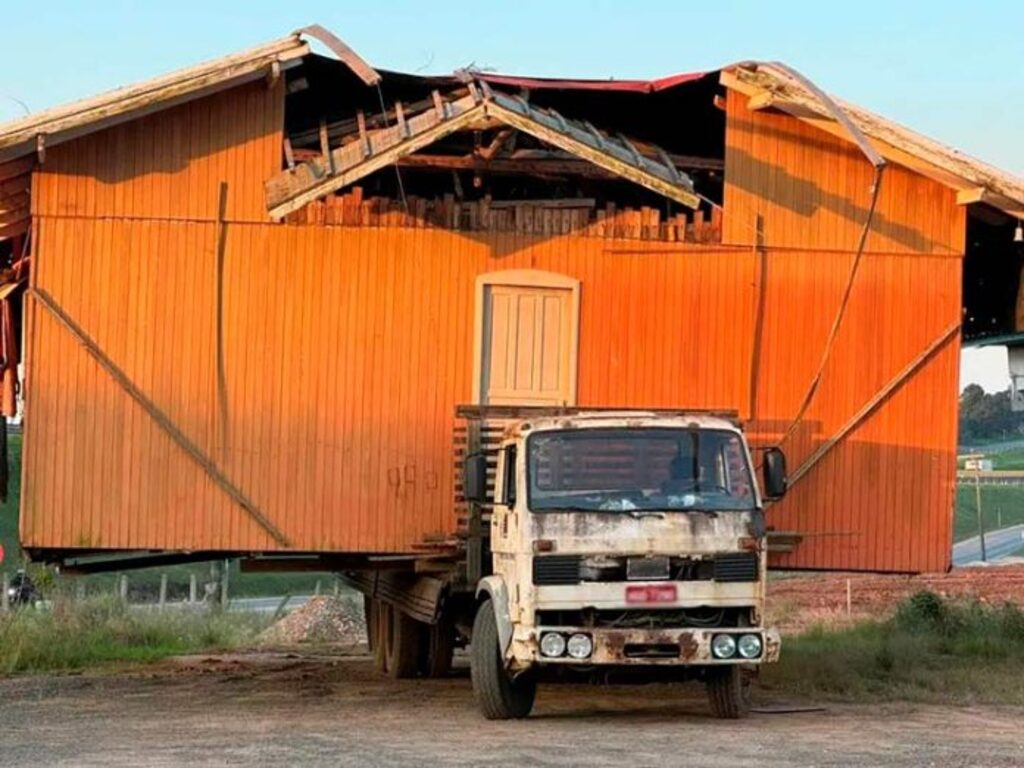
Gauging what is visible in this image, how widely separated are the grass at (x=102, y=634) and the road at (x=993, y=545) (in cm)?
4294

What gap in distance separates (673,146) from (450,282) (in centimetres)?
390

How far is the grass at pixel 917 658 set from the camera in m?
18.2

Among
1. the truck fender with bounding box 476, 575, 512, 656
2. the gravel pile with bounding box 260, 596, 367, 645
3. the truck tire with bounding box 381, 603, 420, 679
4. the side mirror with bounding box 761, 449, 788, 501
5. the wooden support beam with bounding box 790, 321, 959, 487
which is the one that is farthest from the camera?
the gravel pile with bounding box 260, 596, 367, 645

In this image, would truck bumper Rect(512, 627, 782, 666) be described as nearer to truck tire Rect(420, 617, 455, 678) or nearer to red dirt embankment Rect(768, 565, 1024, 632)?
truck tire Rect(420, 617, 455, 678)

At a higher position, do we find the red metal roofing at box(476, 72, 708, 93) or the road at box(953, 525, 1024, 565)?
the red metal roofing at box(476, 72, 708, 93)

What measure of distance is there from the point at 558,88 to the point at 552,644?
7274 mm

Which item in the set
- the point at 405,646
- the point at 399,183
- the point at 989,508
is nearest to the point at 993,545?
the point at 989,508

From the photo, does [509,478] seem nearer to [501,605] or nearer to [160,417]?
[501,605]

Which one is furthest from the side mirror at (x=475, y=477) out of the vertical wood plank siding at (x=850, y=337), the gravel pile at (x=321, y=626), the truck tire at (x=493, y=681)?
the gravel pile at (x=321, y=626)

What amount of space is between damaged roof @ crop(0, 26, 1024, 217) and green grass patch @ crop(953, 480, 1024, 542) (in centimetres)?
6754

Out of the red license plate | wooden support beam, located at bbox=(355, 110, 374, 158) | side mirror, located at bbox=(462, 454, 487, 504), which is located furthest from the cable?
the red license plate

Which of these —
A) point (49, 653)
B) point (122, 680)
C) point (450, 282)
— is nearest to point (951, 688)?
point (450, 282)

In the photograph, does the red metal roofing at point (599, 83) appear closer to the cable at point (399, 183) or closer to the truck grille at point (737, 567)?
the cable at point (399, 183)

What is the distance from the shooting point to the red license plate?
1388 centimetres
